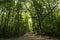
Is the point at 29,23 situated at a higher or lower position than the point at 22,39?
higher

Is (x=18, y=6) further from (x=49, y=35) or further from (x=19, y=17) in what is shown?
(x=49, y=35)

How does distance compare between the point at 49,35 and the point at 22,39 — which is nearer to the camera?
the point at 22,39

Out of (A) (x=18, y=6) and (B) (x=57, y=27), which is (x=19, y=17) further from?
(B) (x=57, y=27)

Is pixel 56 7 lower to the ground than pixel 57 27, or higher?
higher

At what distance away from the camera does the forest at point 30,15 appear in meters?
13.0

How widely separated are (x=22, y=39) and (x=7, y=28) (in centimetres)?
131

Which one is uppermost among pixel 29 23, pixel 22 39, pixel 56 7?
pixel 56 7

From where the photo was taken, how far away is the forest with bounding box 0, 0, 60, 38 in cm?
1298

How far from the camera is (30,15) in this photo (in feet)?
44.7

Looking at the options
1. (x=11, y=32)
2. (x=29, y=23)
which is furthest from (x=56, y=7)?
(x=11, y=32)

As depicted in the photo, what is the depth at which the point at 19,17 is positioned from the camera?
43.5 ft

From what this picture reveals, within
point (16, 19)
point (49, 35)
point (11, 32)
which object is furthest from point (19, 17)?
point (49, 35)

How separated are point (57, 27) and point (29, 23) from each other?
1899 millimetres

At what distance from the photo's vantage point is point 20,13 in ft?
43.2
